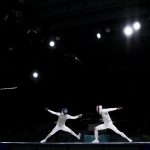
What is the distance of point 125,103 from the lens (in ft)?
46.8

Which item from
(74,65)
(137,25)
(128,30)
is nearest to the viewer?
(137,25)

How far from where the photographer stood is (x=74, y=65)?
563 inches

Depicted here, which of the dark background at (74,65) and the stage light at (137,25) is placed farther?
the dark background at (74,65)

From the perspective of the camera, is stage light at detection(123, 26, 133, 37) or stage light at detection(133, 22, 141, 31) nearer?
stage light at detection(133, 22, 141, 31)

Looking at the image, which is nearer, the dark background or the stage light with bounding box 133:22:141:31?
the stage light with bounding box 133:22:141:31

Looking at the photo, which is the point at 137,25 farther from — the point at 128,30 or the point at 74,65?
the point at 74,65

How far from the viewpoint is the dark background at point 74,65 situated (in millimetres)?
10203

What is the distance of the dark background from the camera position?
402 inches

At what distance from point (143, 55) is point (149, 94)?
2.35 metres

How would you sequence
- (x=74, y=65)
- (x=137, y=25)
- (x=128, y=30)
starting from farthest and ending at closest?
(x=74, y=65), (x=128, y=30), (x=137, y=25)

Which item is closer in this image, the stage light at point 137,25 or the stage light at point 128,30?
the stage light at point 137,25

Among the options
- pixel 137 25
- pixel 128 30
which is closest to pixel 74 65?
pixel 128 30
